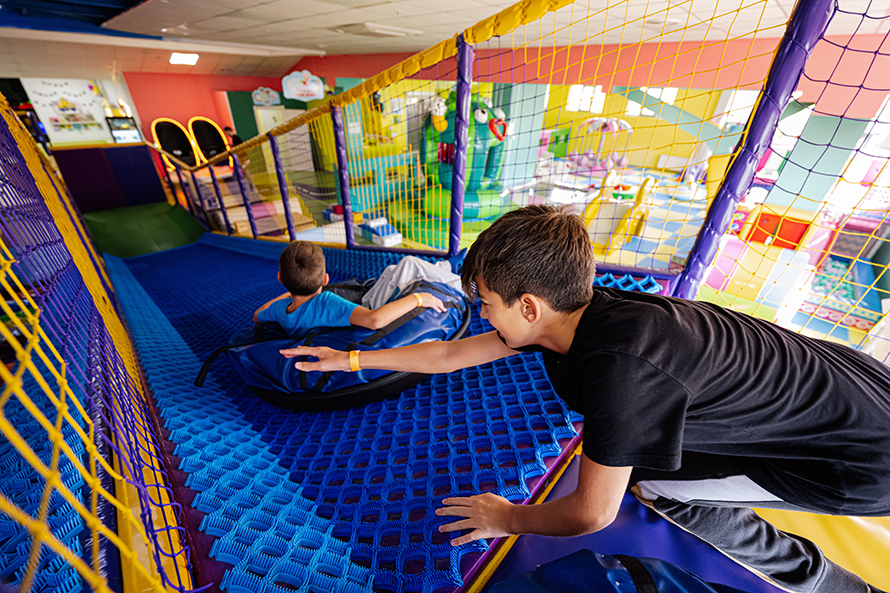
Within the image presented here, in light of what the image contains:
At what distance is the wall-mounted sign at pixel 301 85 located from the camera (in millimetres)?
10453

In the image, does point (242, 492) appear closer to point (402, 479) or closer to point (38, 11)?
point (402, 479)

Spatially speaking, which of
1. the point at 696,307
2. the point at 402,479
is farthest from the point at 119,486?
the point at 696,307

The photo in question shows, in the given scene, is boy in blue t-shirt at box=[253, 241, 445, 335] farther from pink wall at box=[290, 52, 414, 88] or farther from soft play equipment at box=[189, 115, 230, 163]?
soft play equipment at box=[189, 115, 230, 163]

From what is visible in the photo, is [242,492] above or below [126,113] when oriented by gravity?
below

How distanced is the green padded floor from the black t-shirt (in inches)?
260

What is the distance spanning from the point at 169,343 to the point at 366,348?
1.76 meters

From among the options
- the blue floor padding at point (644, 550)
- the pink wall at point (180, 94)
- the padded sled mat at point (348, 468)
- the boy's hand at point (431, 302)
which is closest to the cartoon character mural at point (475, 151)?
the boy's hand at point (431, 302)

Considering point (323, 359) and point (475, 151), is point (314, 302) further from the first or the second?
point (475, 151)

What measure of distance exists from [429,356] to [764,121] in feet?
5.59

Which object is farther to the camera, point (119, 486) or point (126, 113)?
point (126, 113)

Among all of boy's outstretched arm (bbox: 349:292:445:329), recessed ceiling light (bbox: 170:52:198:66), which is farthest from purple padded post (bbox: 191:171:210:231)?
recessed ceiling light (bbox: 170:52:198:66)

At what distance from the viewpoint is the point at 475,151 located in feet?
21.4

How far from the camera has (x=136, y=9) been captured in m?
5.76

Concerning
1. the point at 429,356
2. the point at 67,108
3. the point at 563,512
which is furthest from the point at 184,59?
the point at 563,512
